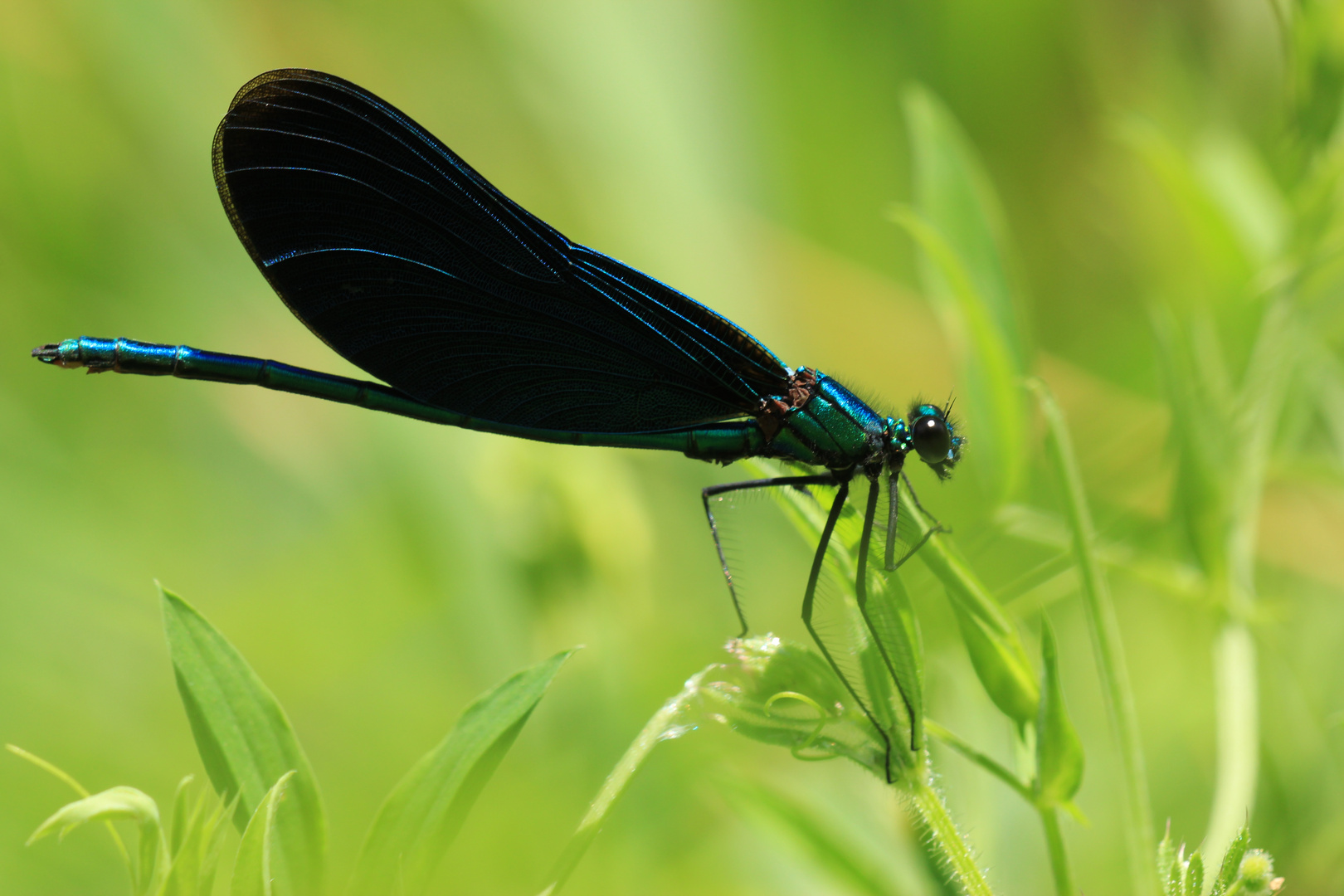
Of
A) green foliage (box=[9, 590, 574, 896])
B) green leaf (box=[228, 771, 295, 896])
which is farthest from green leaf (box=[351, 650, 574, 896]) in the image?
green leaf (box=[228, 771, 295, 896])

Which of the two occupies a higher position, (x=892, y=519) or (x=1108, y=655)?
(x=892, y=519)

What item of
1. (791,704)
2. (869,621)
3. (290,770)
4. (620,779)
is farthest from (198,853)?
(869,621)

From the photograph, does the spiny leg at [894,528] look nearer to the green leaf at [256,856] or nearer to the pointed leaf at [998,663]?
the pointed leaf at [998,663]

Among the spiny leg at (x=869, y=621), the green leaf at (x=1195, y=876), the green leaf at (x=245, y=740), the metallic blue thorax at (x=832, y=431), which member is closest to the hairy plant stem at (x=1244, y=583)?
the green leaf at (x=1195, y=876)

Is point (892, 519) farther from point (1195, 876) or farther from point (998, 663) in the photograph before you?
point (1195, 876)

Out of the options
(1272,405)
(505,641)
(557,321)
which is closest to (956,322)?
(1272,405)

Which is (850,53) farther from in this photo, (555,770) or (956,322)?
(555,770)

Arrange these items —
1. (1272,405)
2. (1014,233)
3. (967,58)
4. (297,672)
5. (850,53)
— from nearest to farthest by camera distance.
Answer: (1272,405) → (297,672) → (1014,233) → (967,58) → (850,53)
